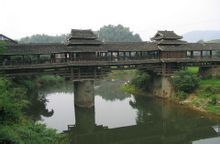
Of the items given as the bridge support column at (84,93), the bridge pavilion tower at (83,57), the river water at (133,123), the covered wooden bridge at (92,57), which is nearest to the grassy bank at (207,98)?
the river water at (133,123)

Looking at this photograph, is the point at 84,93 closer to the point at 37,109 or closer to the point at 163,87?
the point at 37,109

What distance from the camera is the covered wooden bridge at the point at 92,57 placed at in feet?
114

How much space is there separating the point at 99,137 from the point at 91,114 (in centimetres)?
763

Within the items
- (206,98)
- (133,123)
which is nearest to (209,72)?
(206,98)

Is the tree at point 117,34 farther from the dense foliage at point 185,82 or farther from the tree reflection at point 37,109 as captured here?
the dense foliage at point 185,82

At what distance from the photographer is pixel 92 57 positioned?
37812mm

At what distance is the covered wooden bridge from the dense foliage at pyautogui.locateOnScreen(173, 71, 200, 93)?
2.77 metres

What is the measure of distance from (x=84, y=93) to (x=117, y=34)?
106083 millimetres

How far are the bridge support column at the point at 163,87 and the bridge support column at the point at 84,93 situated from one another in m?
11.6

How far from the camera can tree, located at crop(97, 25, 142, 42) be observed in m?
138

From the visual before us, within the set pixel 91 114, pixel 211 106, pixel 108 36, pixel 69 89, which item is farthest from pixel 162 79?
pixel 108 36

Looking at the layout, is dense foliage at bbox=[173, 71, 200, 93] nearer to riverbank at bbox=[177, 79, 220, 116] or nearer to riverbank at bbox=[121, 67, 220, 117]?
riverbank at bbox=[121, 67, 220, 117]

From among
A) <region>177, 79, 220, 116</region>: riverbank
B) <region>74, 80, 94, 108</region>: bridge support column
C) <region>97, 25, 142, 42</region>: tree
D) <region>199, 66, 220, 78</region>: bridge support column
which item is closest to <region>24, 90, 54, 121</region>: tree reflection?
<region>74, 80, 94, 108</region>: bridge support column

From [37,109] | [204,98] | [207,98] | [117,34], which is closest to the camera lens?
[207,98]
